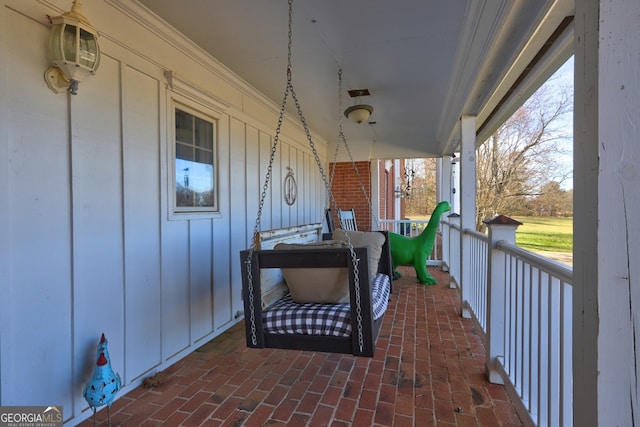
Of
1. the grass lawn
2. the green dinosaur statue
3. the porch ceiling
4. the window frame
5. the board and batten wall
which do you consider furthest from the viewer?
the grass lawn

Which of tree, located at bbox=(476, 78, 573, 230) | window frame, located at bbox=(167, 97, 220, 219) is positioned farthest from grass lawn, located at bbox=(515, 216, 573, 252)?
window frame, located at bbox=(167, 97, 220, 219)

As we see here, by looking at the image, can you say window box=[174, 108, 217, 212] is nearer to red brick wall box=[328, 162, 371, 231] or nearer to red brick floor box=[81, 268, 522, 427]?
red brick floor box=[81, 268, 522, 427]

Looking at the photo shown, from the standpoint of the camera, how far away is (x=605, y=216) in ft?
2.49

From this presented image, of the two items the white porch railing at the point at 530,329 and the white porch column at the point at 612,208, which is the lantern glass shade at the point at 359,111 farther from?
the white porch column at the point at 612,208

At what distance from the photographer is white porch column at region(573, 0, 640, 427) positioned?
733 millimetres

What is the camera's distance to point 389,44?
2613 millimetres

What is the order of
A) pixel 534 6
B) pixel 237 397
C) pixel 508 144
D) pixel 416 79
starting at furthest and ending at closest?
1. pixel 508 144
2. pixel 416 79
3. pixel 237 397
4. pixel 534 6

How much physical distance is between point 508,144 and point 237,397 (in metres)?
8.07

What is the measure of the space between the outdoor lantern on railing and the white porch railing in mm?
2597

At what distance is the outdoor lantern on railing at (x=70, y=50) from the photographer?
158cm

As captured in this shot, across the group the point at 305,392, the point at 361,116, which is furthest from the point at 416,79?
the point at 305,392

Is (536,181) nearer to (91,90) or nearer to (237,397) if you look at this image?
(237,397)

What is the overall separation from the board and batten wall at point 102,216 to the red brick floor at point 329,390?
263 millimetres

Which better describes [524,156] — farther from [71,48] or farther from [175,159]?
[71,48]
